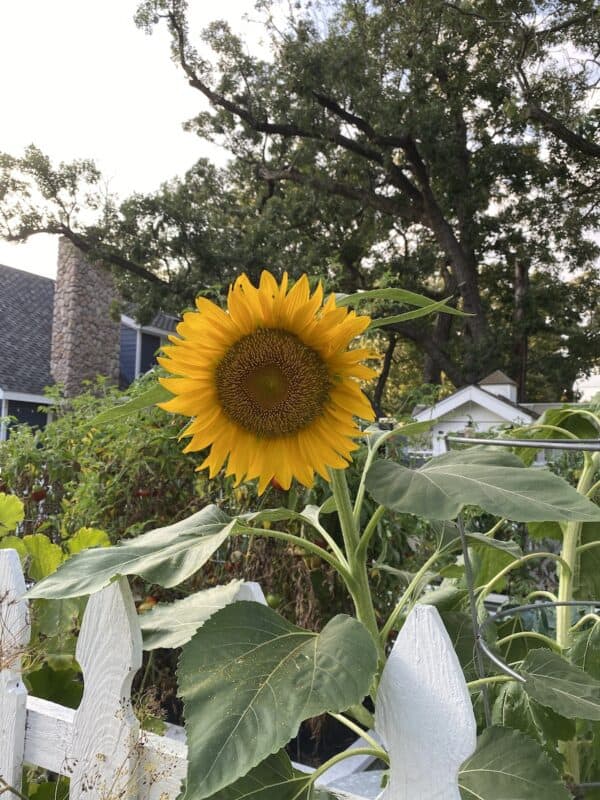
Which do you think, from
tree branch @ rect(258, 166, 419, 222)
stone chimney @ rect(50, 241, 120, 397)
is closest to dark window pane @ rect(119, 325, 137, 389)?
stone chimney @ rect(50, 241, 120, 397)

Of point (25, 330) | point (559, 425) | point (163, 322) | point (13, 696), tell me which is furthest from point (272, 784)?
point (163, 322)

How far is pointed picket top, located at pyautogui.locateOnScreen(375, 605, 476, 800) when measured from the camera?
725 millimetres

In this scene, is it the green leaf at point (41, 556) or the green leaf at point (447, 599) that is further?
the green leaf at point (41, 556)

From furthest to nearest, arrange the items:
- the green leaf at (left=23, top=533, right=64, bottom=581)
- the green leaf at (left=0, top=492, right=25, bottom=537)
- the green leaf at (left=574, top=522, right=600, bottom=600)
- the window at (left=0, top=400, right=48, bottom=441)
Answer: the window at (left=0, top=400, right=48, bottom=441), the green leaf at (left=0, top=492, right=25, bottom=537), the green leaf at (left=23, top=533, right=64, bottom=581), the green leaf at (left=574, top=522, right=600, bottom=600)

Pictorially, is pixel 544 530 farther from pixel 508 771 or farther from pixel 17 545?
pixel 17 545

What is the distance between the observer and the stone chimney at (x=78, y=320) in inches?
627

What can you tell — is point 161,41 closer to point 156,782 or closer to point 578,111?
point 578,111

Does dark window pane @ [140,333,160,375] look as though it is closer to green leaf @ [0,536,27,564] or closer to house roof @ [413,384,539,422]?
house roof @ [413,384,539,422]

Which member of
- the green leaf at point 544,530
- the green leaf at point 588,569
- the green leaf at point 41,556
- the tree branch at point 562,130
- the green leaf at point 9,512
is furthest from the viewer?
the tree branch at point 562,130

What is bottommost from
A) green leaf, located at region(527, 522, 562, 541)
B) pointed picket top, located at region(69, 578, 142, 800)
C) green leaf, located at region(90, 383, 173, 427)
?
pointed picket top, located at region(69, 578, 142, 800)

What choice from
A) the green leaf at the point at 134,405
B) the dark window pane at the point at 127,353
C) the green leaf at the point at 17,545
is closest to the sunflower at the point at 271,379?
the green leaf at the point at 134,405

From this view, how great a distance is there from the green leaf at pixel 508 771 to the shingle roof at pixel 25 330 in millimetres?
15833

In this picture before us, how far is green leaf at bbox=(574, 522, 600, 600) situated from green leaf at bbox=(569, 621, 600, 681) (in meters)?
0.19

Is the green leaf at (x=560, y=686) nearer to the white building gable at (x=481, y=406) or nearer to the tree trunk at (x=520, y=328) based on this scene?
the white building gable at (x=481, y=406)
